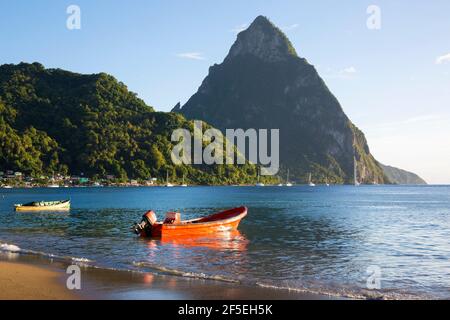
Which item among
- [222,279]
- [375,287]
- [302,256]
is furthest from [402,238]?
[222,279]

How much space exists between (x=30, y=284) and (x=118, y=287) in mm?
3159

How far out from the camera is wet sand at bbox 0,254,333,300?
15.8 metres

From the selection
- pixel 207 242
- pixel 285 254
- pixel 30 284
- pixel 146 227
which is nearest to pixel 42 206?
pixel 146 227

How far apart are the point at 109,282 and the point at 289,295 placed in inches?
273

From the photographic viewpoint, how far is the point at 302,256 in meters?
28.7

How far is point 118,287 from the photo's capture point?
17.4 metres

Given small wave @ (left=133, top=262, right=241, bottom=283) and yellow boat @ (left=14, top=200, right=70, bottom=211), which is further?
yellow boat @ (left=14, top=200, right=70, bottom=211)

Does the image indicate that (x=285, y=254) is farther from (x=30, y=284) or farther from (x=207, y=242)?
(x=30, y=284)

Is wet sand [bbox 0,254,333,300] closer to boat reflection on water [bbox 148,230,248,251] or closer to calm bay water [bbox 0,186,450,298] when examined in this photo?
calm bay water [bbox 0,186,450,298]

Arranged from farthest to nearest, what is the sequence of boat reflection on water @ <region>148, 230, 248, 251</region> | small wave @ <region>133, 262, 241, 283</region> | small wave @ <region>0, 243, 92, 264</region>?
1. boat reflection on water @ <region>148, 230, 248, 251</region>
2. small wave @ <region>0, 243, 92, 264</region>
3. small wave @ <region>133, 262, 241, 283</region>

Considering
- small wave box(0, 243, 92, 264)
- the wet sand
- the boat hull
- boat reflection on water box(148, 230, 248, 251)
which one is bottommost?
the boat hull

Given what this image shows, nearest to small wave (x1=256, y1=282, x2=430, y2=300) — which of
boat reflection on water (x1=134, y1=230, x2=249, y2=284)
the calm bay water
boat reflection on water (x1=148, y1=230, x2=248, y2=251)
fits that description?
the calm bay water
